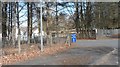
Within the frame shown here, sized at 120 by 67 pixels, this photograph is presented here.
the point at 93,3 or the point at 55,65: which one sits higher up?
the point at 93,3

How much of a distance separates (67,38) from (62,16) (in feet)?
46.9

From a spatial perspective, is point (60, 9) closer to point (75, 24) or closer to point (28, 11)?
point (75, 24)

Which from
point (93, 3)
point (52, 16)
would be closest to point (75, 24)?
point (93, 3)

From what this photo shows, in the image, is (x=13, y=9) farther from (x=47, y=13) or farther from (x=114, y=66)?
(x=114, y=66)

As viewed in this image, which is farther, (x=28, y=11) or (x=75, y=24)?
(x=75, y=24)

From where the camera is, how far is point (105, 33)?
61.9 meters

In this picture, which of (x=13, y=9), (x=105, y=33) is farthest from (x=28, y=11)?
(x=105, y=33)

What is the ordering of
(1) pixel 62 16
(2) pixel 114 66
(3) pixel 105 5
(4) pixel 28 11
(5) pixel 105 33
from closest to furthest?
(2) pixel 114 66 → (4) pixel 28 11 → (1) pixel 62 16 → (3) pixel 105 5 → (5) pixel 105 33

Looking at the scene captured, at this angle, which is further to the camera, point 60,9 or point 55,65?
point 60,9

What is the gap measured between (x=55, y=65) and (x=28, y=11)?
21.4 meters

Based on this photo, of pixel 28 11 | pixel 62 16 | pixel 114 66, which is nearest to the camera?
pixel 114 66

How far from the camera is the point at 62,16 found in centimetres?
4425

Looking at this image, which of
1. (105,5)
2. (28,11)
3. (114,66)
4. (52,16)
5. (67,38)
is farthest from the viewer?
(105,5)

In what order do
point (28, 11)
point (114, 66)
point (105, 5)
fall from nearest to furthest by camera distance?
point (114, 66), point (28, 11), point (105, 5)
